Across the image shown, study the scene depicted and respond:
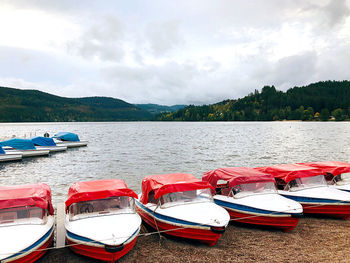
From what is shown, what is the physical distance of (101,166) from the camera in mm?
41594

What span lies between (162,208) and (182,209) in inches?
36.1

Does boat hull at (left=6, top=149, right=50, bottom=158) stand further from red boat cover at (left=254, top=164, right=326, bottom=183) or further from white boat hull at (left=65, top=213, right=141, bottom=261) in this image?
red boat cover at (left=254, top=164, right=326, bottom=183)

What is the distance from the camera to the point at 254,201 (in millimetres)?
12867

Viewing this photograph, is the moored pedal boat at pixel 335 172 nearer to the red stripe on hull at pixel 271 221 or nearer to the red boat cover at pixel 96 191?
the red stripe on hull at pixel 271 221

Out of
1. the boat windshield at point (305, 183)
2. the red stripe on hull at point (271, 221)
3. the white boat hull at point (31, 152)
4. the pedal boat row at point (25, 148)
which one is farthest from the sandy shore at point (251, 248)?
the white boat hull at point (31, 152)

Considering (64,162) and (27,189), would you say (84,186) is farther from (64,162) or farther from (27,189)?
(64,162)

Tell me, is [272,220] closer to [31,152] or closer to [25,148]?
[31,152]

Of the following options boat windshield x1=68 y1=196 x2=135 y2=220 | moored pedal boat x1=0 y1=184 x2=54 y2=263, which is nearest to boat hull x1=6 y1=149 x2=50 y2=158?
moored pedal boat x1=0 y1=184 x2=54 y2=263

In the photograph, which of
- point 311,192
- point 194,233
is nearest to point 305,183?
point 311,192

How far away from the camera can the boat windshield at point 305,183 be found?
14.8 metres

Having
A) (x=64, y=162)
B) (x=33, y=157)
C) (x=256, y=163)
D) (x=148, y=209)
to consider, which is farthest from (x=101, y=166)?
(x=148, y=209)

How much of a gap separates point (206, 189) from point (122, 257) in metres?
4.82

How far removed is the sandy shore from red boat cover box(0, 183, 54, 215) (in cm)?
223

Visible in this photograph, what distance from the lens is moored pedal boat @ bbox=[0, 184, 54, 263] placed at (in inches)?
338
